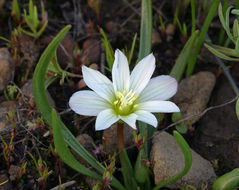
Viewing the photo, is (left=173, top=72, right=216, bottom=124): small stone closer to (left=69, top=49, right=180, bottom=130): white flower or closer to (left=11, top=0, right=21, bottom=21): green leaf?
(left=69, top=49, right=180, bottom=130): white flower

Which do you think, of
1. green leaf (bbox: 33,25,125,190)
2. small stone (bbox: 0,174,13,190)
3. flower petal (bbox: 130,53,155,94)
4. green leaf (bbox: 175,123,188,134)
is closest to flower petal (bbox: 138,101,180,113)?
flower petal (bbox: 130,53,155,94)

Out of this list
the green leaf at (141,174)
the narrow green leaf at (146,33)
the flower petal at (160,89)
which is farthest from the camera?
the narrow green leaf at (146,33)

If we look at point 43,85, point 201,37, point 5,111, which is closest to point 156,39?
point 201,37

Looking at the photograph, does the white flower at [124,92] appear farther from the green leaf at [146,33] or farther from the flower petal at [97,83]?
the green leaf at [146,33]

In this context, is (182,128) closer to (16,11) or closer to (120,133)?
(120,133)

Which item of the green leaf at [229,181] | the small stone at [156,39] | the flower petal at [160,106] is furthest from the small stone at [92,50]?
the green leaf at [229,181]

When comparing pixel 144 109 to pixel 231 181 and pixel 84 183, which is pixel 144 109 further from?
pixel 84 183

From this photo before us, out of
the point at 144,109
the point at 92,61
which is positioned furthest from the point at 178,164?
the point at 92,61
